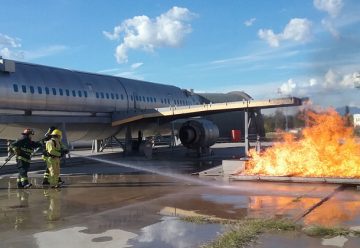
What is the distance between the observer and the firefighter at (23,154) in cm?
1373

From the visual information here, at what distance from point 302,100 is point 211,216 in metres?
10.4

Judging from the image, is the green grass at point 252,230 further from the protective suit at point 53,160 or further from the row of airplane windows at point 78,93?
the row of airplane windows at point 78,93

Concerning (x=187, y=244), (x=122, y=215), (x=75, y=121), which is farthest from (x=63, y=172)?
(x=187, y=244)

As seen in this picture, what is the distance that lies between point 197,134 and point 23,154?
→ 1291 cm

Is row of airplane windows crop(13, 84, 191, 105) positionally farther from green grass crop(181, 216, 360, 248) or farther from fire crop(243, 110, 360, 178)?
green grass crop(181, 216, 360, 248)

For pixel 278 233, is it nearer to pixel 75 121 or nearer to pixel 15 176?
pixel 15 176

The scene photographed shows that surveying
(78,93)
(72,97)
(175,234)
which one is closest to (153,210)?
(175,234)

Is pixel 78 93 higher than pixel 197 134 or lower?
higher

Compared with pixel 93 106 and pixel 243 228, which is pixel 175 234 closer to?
pixel 243 228

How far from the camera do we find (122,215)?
29.6 feet

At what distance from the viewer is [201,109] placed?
74.4 feet

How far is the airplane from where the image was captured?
1892cm

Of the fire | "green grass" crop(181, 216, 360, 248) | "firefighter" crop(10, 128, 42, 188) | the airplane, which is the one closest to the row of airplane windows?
the airplane

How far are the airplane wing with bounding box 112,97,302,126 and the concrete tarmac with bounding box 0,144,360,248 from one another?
5399mm
